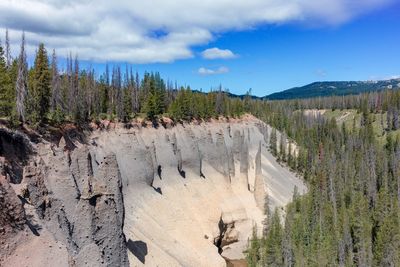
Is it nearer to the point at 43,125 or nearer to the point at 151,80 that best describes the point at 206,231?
the point at 43,125

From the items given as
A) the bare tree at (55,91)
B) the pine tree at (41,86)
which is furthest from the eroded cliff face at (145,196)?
the bare tree at (55,91)

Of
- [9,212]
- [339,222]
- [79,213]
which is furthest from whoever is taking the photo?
[339,222]

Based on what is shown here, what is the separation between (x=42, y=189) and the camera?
27750mm

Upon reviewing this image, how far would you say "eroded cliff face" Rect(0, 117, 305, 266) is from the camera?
28109 millimetres

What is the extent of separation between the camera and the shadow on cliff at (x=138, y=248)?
40.8 m

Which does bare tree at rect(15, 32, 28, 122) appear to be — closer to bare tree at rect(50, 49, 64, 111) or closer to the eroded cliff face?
the eroded cliff face

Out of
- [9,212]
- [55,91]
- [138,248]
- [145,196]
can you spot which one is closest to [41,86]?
[55,91]

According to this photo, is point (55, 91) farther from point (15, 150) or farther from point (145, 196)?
point (15, 150)

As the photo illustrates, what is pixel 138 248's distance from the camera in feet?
139

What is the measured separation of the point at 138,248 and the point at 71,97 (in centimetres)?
3826

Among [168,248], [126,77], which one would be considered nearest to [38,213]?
[168,248]

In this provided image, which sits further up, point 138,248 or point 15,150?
point 15,150

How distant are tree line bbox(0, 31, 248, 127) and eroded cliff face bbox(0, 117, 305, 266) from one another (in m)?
5.24

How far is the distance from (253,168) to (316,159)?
1351 inches
